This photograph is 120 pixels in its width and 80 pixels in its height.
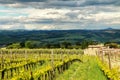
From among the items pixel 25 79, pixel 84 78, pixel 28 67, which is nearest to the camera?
pixel 25 79

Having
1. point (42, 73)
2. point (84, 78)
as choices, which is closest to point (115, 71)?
point (42, 73)

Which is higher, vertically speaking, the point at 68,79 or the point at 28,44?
the point at 68,79

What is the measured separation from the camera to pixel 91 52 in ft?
273

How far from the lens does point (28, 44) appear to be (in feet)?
431

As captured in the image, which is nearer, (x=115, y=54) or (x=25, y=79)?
(x=25, y=79)

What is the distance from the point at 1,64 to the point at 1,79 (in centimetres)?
1500

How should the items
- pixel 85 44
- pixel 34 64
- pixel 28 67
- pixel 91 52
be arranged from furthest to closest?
1. pixel 85 44
2. pixel 91 52
3. pixel 34 64
4. pixel 28 67

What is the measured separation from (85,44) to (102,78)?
103737mm

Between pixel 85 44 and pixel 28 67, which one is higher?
pixel 28 67

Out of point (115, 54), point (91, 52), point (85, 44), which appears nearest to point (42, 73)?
point (115, 54)

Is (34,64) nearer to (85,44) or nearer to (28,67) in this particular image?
(28,67)

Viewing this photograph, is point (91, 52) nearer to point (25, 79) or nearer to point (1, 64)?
point (1, 64)

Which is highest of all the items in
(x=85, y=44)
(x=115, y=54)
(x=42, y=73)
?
(x=42, y=73)

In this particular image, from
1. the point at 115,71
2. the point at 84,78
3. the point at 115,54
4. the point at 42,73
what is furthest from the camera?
the point at 115,54
